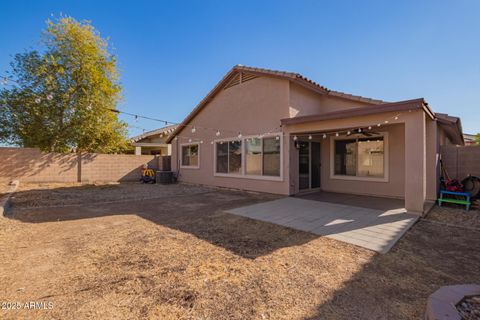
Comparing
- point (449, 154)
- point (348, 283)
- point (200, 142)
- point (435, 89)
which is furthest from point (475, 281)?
point (200, 142)

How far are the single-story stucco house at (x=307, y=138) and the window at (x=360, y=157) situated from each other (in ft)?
0.10

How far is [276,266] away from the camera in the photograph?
2.87 meters

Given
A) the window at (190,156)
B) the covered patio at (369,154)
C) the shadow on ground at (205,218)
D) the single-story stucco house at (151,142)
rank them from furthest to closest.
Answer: the single-story stucco house at (151,142)
the window at (190,156)
the covered patio at (369,154)
the shadow on ground at (205,218)

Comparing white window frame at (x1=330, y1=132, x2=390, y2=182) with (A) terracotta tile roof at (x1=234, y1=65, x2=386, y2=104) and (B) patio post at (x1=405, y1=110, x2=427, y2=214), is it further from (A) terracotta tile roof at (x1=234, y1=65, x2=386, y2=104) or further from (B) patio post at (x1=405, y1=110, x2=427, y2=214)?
(B) patio post at (x1=405, y1=110, x2=427, y2=214)

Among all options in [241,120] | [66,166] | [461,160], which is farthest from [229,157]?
[66,166]

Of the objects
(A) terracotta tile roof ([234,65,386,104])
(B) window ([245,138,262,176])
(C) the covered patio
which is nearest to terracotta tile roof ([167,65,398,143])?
(A) terracotta tile roof ([234,65,386,104])

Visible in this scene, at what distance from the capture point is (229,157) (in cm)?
1000

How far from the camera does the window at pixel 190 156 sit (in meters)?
12.0

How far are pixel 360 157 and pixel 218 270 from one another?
287 inches

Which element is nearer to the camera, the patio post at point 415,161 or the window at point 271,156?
the patio post at point 415,161

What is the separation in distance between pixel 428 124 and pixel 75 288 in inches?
355

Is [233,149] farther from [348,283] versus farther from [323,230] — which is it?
[348,283]

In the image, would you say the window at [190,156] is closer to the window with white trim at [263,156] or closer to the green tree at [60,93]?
the window with white trim at [263,156]

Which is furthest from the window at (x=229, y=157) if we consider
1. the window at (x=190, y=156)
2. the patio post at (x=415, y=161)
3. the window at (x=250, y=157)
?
the patio post at (x=415, y=161)
